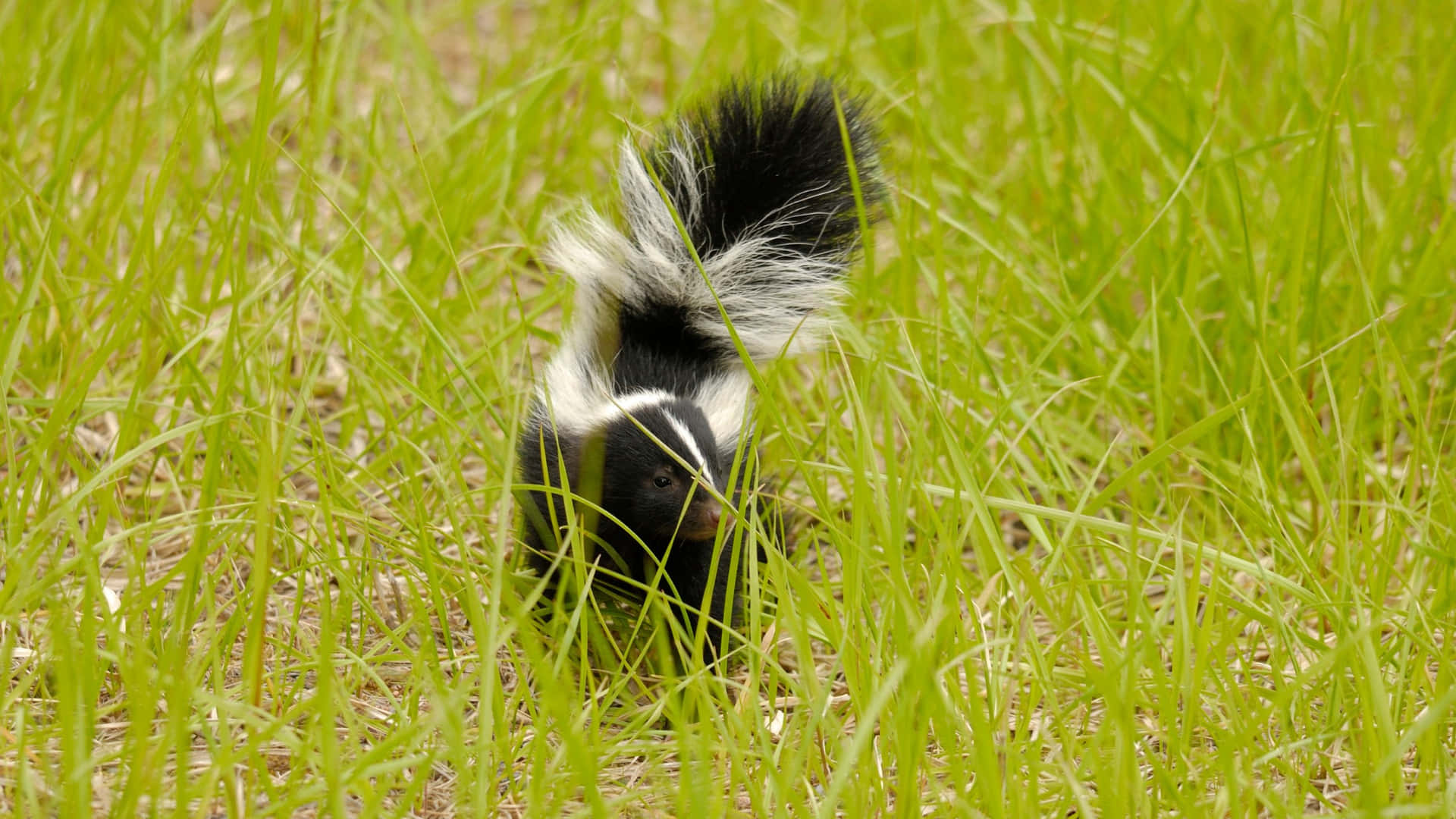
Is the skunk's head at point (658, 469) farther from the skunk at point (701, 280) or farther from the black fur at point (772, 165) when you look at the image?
the black fur at point (772, 165)

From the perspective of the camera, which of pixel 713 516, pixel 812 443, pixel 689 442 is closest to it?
pixel 713 516

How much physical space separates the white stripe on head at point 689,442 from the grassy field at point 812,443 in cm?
26

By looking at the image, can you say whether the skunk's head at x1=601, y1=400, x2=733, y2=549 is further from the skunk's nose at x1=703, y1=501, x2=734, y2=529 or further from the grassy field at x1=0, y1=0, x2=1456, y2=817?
the grassy field at x1=0, y1=0, x2=1456, y2=817

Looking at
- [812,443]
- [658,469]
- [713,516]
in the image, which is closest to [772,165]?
[812,443]

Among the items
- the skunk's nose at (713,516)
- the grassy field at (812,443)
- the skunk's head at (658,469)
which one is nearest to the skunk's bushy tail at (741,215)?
the grassy field at (812,443)

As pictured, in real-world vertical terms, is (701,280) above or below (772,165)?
below

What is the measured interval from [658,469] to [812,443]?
62 cm

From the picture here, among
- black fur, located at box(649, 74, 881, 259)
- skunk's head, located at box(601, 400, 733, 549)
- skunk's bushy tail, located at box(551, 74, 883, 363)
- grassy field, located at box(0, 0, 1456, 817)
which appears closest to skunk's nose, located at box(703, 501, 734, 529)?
skunk's head, located at box(601, 400, 733, 549)

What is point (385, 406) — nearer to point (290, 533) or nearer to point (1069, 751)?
point (290, 533)

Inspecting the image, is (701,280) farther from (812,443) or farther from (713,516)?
(713,516)

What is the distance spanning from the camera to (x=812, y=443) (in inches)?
144

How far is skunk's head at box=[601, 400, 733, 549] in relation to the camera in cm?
313

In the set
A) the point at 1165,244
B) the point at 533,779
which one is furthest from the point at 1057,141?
the point at 533,779

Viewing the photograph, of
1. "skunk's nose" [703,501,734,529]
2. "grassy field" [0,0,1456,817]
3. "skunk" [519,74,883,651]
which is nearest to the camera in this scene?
"grassy field" [0,0,1456,817]
